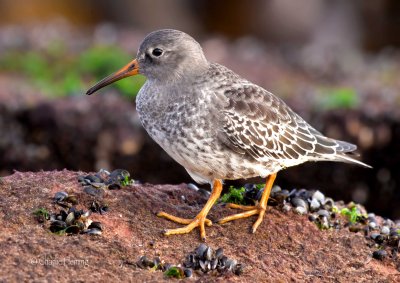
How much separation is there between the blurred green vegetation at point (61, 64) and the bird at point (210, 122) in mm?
8362

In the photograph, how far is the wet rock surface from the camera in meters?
7.07

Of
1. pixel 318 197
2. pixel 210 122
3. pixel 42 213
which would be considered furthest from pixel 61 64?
pixel 42 213

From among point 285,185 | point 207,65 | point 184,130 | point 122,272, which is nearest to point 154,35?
point 207,65

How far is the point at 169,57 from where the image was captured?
9.05 meters

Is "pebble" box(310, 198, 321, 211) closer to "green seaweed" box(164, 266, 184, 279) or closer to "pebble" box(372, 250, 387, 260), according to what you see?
"pebble" box(372, 250, 387, 260)

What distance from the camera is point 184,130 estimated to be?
8297mm

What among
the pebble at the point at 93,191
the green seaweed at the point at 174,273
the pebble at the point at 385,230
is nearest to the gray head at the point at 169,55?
the pebble at the point at 93,191

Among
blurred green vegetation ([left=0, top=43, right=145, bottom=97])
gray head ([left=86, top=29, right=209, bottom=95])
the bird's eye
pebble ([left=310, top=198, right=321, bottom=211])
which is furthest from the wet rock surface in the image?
blurred green vegetation ([left=0, top=43, right=145, bottom=97])

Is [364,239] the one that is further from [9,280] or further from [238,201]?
[9,280]

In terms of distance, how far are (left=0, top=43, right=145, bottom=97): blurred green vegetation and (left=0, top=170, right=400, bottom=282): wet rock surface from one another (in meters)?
8.93

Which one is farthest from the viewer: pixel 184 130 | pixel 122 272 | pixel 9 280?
pixel 184 130

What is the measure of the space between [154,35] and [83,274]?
327 cm

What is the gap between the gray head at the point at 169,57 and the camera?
8.98m

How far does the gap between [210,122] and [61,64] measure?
1136 centimetres
